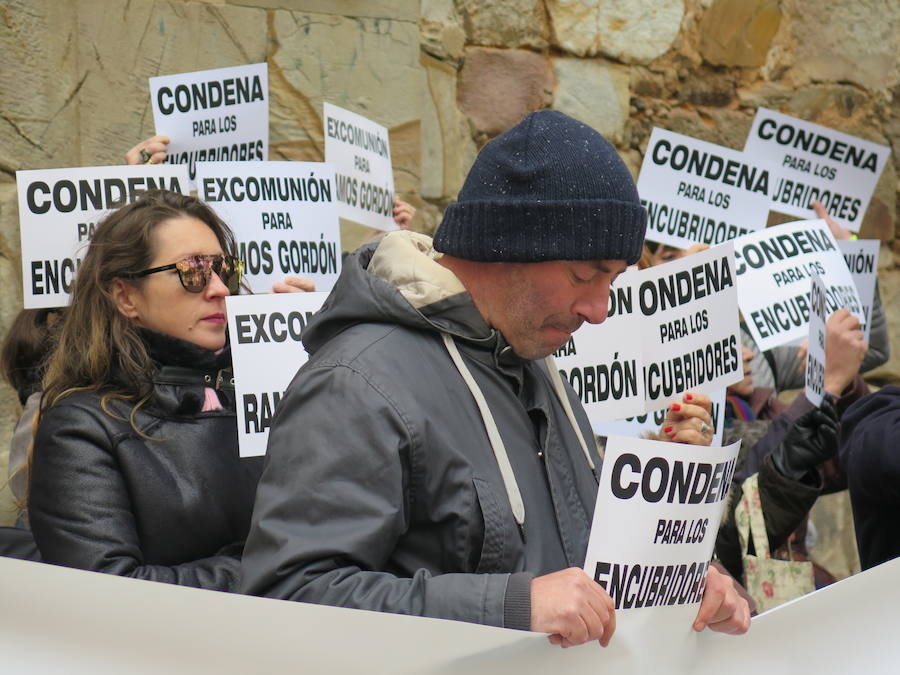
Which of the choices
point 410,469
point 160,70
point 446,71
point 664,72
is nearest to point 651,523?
point 410,469

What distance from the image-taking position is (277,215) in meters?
3.39

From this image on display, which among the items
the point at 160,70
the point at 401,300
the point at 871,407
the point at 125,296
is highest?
the point at 160,70

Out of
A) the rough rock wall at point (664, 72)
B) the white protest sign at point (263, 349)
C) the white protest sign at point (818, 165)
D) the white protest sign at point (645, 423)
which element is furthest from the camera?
the rough rock wall at point (664, 72)

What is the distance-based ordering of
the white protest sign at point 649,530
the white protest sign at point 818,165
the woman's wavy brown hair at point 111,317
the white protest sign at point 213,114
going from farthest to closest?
the white protest sign at point 818,165, the white protest sign at point 213,114, the woman's wavy brown hair at point 111,317, the white protest sign at point 649,530

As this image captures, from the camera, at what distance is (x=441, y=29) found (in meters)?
4.88

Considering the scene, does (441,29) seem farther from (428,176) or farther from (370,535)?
(370,535)

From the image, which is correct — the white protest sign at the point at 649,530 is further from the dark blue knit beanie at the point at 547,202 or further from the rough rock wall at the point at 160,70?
the rough rock wall at the point at 160,70

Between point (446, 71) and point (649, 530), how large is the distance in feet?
11.8

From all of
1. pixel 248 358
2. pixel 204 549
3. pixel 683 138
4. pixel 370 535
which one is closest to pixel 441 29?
pixel 683 138

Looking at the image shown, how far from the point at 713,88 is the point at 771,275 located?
226 centimetres

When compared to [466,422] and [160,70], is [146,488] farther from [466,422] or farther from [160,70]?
[160,70]

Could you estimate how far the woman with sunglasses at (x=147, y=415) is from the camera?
232cm

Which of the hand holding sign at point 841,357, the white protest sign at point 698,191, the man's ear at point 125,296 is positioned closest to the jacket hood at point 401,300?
the man's ear at point 125,296

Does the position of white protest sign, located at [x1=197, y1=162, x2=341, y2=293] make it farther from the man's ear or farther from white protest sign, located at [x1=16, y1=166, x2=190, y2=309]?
the man's ear
